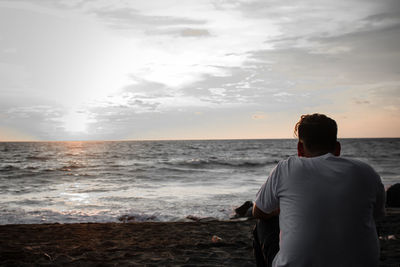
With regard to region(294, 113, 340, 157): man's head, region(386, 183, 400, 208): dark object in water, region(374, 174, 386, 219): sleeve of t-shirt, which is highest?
region(294, 113, 340, 157): man's head

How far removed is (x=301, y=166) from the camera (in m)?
1.93

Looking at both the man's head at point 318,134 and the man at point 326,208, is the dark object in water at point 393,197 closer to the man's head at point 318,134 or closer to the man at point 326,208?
the man at point 326,208

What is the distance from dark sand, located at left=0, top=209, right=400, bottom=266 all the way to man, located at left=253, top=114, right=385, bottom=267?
316cm

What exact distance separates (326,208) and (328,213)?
3 centimetres

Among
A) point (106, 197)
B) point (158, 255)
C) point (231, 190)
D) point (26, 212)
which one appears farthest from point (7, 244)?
point (231, 190)

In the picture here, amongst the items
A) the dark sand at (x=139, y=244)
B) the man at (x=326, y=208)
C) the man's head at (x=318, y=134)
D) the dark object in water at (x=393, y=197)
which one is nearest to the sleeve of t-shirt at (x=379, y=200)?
the man at (x=326, y=208)

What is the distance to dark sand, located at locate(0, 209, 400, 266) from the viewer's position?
196 inches

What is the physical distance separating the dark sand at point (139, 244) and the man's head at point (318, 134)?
3.23 m

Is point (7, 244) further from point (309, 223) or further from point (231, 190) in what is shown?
point (231, 190)

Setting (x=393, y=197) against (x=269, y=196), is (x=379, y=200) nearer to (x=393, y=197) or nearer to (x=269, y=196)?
(x=269, y=196)

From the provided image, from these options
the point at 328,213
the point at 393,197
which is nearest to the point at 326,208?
the point at 328,213

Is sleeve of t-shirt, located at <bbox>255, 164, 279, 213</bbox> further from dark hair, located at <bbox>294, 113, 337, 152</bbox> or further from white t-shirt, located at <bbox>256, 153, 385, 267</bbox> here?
dark hair, located at <bbox>294, 113, 337, 152</bbox>

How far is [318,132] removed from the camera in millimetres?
2057

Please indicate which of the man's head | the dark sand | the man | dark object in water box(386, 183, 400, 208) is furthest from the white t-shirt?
dark object in water box(386, 183, 400, 208)
